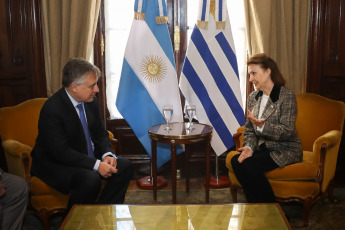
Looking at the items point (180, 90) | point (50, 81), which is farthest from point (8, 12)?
point (180, 90)

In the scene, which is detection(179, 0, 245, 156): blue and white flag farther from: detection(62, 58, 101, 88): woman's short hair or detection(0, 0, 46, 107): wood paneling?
detection(0, 0, 46, 107): wood paneling

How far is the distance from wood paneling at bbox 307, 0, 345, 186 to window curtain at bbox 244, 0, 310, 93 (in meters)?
0.09

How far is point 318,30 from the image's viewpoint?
3.72 meters

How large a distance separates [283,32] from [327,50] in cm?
51

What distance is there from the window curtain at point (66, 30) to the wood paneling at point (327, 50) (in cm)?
219

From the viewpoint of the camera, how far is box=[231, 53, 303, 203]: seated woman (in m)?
2.86

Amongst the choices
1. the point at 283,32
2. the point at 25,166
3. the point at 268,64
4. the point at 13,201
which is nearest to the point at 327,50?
the point at 283,32

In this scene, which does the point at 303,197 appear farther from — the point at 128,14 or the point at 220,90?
the point at 128,14

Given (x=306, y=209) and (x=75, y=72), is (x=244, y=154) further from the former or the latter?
(x=75, y=72)

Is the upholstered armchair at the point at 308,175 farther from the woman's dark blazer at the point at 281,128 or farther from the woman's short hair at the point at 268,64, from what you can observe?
the woman's short hair at the point at 268,64

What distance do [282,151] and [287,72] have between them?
3.66ft

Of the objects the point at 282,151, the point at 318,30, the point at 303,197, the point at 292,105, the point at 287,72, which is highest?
the point at 318,30

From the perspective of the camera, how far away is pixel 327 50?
3.78 meters

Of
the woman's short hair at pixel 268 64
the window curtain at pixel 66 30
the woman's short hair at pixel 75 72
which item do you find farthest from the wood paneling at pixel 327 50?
the woman's short hair at pixel 75 72
